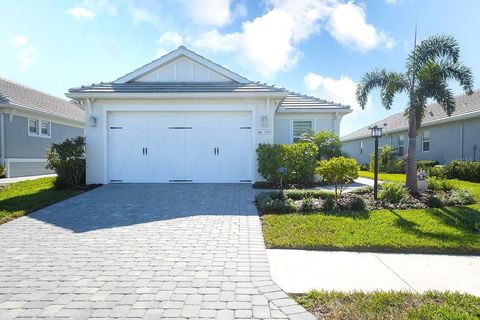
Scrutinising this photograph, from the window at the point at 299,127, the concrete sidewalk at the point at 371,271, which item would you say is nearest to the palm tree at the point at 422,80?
the concrete sidewalk at the point at 371,271

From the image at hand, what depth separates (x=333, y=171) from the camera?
8.21 m

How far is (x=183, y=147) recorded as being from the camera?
1189 cm

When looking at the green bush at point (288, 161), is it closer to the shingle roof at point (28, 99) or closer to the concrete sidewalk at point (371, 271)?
the concrete sidewalk at point (371, 271)

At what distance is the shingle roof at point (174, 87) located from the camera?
1155 cm

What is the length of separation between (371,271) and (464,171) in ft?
42.2

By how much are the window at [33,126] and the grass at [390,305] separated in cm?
1812

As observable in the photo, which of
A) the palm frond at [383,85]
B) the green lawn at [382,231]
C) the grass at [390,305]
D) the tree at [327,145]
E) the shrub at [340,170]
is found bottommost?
the grass at [390,305]

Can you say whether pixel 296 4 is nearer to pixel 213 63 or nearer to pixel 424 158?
pixel 213 63

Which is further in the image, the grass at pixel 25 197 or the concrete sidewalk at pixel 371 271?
the grass at pixel 25 197

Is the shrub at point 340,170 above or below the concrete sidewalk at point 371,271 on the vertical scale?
above

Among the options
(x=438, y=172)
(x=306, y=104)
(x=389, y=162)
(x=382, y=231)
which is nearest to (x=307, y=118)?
(x=306, y=104)

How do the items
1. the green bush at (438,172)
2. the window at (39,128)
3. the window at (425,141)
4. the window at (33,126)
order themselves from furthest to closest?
the window at (425,141) < the window at (39,128) < the window at (33,126) < the green bush at (438,172)

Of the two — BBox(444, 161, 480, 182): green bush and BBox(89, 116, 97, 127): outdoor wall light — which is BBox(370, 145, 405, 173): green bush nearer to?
BBox(444, 161, 480, 182): green bush

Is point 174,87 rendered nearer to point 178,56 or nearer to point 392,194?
point 178,56
